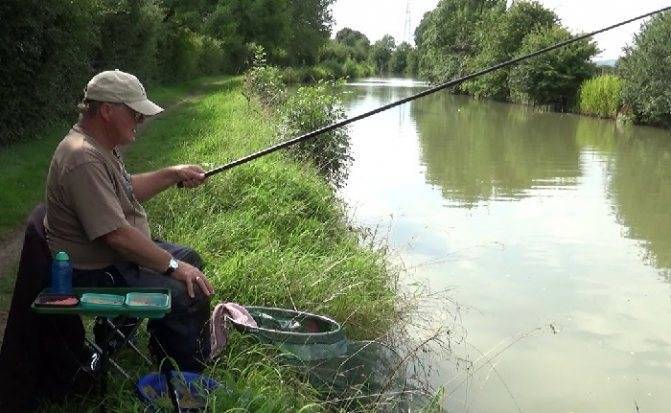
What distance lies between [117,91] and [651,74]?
25.2 m

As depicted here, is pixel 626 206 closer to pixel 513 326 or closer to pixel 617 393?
pixel 513 326

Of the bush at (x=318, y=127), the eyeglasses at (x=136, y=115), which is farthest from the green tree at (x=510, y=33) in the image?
Answer: the eyeglasses at (x=136, y=115)

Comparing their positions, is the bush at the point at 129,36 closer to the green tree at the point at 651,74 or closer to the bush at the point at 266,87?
the bush at the point at 266,87

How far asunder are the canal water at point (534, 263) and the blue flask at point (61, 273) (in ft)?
9.49

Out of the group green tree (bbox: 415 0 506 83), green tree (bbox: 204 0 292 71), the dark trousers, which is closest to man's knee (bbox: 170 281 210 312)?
the dark trousers

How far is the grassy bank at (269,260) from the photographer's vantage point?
3.48 metres

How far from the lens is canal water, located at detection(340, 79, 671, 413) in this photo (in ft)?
17.4

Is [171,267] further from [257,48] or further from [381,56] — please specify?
[381,56]

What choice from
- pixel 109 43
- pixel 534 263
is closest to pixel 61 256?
pixel 534 263

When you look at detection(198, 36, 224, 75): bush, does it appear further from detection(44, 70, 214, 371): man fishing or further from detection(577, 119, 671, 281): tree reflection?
detection(44, 70, 214, 371): man fishing

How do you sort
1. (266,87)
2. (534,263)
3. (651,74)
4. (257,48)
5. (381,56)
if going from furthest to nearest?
(381,56) < (257,48) < (651,74) < (266,87) < (534,263)

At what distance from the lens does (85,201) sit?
275 centimetres

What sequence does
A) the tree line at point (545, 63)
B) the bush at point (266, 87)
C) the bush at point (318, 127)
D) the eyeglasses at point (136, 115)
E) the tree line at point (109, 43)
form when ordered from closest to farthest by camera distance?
the eyeglasses at point (136, 115) → the tree line at point (109, 43) → the bush at point (318, 127) → the bush at point (266, 87) → the tree line at point (545, 63)

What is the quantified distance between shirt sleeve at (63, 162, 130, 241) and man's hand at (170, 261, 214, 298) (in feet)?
1.09
